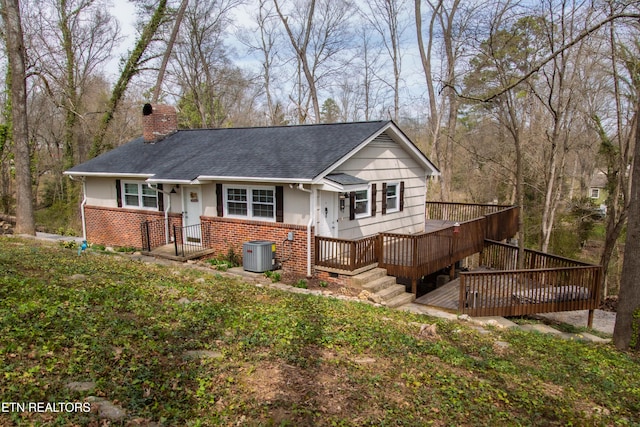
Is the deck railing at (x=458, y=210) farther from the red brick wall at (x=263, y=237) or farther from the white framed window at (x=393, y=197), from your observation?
the red brick wall at (x=263, y=237)

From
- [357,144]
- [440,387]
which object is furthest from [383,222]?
[440,387]

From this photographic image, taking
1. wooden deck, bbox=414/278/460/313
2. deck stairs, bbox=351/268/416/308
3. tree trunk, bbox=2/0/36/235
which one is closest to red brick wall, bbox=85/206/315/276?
deck stairs, bbox=351/268/416/308

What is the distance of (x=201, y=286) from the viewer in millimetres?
8773

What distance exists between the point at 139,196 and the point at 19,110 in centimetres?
525

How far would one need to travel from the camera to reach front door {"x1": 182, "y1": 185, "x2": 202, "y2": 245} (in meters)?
13.7

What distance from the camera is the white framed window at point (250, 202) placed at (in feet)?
40.2

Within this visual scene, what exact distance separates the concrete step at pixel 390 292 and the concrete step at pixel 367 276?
16.0 inches

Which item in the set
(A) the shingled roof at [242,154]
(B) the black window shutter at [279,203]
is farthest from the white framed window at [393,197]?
(B) the black window shutter at [279,203]

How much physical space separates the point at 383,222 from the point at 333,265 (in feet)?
12.4

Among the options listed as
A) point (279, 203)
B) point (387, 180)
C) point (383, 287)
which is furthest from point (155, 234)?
point (383, 287)

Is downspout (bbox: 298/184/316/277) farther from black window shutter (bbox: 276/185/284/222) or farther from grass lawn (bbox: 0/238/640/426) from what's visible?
grass lawn (bbox: 0/238/640/426)

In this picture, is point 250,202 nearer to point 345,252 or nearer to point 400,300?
point 345,252

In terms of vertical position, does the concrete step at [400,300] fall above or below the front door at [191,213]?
below

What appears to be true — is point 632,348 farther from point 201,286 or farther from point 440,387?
point 201,286
